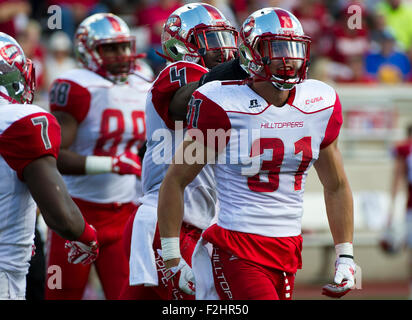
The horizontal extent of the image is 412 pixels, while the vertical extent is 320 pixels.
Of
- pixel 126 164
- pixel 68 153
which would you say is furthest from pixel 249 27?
pixel 68 153

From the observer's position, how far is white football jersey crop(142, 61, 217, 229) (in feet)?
14.0

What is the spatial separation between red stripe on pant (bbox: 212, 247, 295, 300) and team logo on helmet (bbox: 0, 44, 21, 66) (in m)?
1.23

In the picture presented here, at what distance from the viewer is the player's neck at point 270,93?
12.2ft

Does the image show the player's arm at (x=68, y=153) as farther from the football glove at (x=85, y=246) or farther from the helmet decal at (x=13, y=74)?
the helmet decal at (x=13, y=74)

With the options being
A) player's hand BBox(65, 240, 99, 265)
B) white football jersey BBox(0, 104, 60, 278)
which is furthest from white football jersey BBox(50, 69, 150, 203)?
white football jersey BBox(0, 104, 60, 278)

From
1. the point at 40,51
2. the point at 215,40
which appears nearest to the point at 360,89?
the point at 40,51

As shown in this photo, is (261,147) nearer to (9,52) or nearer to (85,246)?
(85,246)

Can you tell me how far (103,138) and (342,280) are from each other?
2313 millimetres

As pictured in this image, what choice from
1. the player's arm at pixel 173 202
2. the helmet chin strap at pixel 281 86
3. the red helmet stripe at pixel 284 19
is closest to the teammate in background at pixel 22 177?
the player's arm at pixel 173 202

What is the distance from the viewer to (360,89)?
9.91 metres

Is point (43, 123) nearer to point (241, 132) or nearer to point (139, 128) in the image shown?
point (241, 132)

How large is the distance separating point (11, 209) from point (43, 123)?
393mm

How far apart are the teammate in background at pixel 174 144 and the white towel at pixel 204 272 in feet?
1.62
